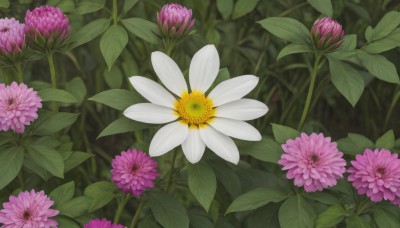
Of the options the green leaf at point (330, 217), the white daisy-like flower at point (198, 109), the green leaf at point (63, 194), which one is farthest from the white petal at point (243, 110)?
the green leaf at point (63, 194)

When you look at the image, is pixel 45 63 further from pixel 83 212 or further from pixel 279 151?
pixel 279 151

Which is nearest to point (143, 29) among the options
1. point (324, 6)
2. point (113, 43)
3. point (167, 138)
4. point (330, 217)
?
point (113, 43)

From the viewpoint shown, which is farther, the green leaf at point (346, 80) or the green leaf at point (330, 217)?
the green leaf at point (346, 80)

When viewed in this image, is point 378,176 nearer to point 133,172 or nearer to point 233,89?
point 233,89

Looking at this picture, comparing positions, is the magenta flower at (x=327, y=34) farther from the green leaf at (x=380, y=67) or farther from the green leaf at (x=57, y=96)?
the green leaf at (x=57, y=96)

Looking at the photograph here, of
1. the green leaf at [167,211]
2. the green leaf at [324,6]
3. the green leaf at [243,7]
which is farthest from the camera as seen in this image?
the green leaf at [243,7]

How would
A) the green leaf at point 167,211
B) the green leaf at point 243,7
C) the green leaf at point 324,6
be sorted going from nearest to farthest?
1. the green leaf at point 167,211
2. the green leaf at point 324,6
3. the green leaf at point 243,7

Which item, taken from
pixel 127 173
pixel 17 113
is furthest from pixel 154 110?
pixel 17 113
